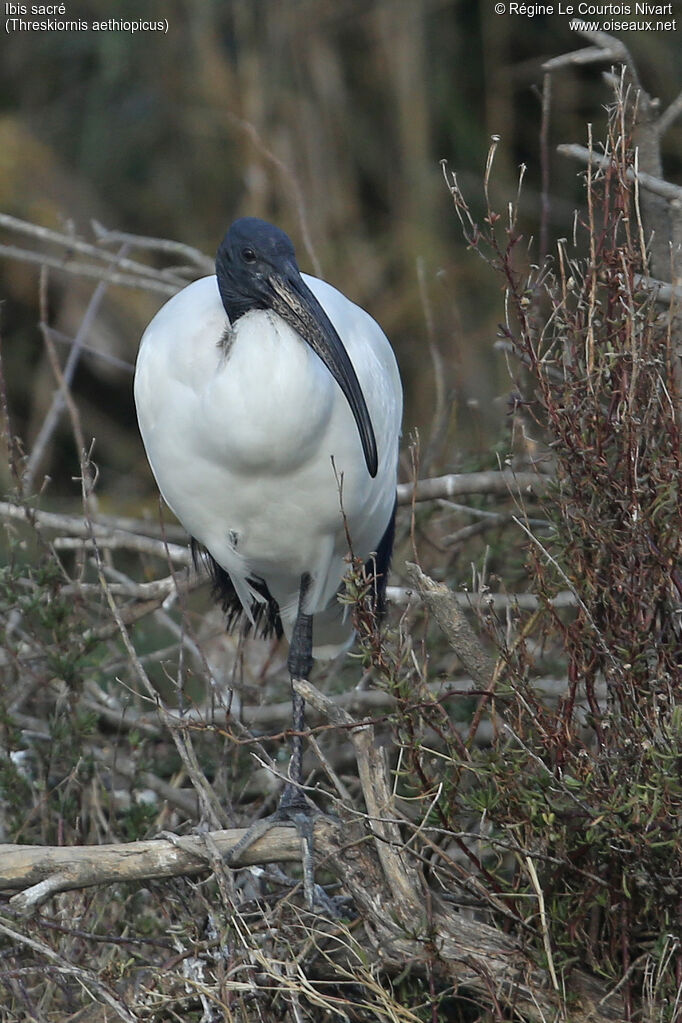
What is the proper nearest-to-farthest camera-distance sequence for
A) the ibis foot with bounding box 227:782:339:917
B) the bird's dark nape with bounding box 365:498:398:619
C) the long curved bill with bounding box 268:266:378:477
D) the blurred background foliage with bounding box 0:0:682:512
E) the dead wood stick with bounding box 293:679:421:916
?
the dead wood stick with bounding box 293:679:421:916 → the ibis foot with bounding box 227:782:339:917 → the long curved bill with bounding box 268:266:378:477 → the bird's dark nape with bounding box 365:498:398:619 → the blurred background foliage with bounding box 0:0:682:512

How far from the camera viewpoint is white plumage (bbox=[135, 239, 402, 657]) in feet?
8.72

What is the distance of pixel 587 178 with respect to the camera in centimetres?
232

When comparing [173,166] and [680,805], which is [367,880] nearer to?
[680,805]

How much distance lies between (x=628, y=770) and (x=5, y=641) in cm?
146

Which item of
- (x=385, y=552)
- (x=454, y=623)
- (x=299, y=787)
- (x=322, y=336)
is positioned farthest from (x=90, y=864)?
(x=385, y=552)

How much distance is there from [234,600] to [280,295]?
91 cm

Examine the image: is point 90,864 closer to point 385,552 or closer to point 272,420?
point 272,420

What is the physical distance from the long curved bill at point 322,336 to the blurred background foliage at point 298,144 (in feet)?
11.4

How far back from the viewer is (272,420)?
A: 8.71 ft

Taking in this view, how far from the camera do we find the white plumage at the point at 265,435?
2658 mm

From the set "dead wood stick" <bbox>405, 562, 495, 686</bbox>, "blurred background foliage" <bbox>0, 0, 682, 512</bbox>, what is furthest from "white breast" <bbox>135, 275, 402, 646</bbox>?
"blurred background foliage" <bbox>0, 0, 682, 512</bbox>

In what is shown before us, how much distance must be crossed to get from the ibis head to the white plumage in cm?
3

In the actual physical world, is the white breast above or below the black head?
below

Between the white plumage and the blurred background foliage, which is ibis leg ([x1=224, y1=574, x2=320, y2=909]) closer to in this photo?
the white plumage
